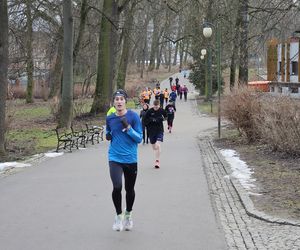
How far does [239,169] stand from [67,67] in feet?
40.1

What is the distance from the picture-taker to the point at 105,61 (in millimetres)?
29906

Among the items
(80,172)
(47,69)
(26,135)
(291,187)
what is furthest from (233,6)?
(47,69)

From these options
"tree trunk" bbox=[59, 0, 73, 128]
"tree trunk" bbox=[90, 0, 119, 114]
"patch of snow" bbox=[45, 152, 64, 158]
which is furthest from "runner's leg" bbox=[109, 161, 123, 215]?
"tree trunk" bbox=[90, 0, 119, 114]

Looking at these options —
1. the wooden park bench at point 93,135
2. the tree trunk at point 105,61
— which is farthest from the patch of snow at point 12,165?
the tree trunk at point 105,61

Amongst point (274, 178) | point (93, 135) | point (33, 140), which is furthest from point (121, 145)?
point (33, 140)

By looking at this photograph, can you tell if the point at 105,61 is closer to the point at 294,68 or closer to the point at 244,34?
the point at 244,34

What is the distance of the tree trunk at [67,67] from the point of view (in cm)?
2250

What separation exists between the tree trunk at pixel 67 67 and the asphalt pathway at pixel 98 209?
28.1ft

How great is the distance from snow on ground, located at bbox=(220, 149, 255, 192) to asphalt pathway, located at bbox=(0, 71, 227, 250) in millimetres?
726

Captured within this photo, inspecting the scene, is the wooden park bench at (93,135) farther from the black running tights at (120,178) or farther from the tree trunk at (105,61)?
the black running tights at (120,178)

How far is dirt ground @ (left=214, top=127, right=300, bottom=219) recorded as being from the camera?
8273 millimetres

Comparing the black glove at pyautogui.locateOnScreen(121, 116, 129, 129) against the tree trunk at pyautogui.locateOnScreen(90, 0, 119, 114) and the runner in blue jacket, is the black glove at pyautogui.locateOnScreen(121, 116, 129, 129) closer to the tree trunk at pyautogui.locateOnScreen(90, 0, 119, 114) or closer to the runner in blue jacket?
the runner in blue jacket

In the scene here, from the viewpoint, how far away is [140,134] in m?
6.79

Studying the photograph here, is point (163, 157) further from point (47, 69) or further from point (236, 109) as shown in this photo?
point (47, 69)
